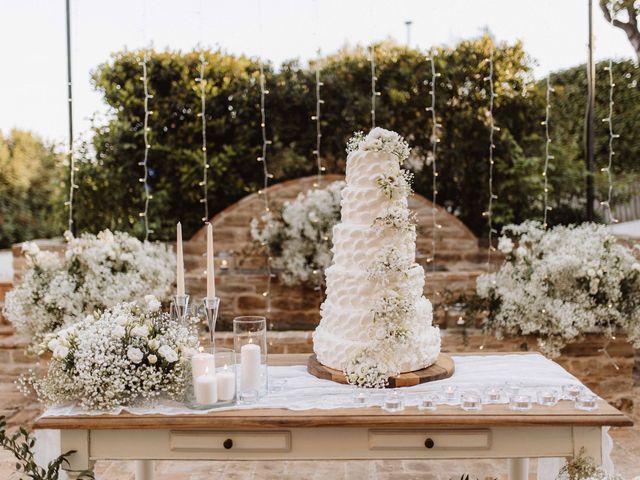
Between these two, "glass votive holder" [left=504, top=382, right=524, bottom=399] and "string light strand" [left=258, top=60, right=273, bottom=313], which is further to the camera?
"string light strand" [left=258, top=60, right=273, bottom=313]

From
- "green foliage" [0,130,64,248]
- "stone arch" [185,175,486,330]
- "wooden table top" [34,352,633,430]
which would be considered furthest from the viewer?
"green foliage" [0,130,64,248]

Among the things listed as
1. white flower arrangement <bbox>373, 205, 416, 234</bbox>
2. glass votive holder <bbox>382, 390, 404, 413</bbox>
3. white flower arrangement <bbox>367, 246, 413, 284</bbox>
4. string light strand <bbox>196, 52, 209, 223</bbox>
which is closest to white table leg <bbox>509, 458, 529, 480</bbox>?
glass votive holder <bbox>382, 390, 404, 413</bbox>

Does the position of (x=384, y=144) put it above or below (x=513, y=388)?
above

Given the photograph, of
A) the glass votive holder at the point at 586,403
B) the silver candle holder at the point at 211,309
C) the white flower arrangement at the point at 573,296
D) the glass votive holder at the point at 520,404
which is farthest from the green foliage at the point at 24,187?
the glass votive holder at the point at 586,403

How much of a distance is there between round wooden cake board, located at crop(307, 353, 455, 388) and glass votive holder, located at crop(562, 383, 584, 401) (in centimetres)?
50

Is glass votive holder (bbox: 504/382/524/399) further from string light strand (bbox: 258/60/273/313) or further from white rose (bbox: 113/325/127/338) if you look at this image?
string light strand (bbox: 258/60/273/313)

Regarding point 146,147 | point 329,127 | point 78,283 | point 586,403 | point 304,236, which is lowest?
point 586,403

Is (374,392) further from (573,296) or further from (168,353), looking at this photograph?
(573,296)

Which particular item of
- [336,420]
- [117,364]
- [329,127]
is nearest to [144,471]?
[117,364]

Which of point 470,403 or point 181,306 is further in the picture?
point 181,306

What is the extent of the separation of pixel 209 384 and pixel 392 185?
1.16 meters

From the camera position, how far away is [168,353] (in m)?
2.71

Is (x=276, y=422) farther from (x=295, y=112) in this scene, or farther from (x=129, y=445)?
(x=295, y=112)

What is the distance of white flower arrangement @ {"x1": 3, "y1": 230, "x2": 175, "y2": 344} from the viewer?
5.22 metres
